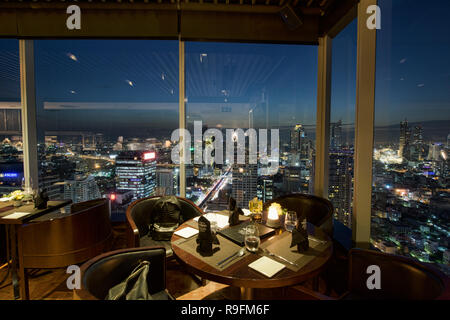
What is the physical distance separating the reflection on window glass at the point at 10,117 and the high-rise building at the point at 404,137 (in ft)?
17.3

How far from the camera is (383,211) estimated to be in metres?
2.24

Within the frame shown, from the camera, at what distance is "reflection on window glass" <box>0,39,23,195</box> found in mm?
3209

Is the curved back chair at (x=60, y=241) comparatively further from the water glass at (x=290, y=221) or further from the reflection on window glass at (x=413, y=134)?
the reflection on window glass at (x=413, y=134)

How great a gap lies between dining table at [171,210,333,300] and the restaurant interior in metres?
0.02

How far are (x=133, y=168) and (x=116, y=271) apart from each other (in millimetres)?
2335

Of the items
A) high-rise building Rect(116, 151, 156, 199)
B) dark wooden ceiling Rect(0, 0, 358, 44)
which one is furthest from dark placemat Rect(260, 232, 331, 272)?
dark wooden ceiling Rect(0, 0, 358, 44)

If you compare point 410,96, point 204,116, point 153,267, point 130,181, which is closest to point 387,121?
point 410,96

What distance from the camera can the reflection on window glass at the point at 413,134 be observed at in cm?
177

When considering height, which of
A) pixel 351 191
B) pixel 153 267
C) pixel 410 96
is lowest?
pixel 153 267

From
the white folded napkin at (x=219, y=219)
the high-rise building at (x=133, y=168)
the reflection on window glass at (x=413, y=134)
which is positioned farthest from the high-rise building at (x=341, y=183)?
the high-rise building at (x=133, y=168)

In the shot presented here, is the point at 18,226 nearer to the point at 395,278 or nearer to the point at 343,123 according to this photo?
the point at 395,278

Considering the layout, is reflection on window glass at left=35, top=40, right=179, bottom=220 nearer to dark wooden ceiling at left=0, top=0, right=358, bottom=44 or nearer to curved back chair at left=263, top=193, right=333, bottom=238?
dark wooden ceiling at left=0, top=0, right=358, bottom=44

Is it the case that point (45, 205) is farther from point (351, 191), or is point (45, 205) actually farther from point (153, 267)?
point (351, 191)

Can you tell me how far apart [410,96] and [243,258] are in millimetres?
2299
